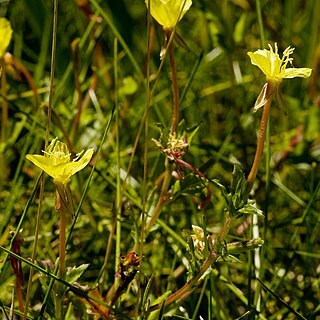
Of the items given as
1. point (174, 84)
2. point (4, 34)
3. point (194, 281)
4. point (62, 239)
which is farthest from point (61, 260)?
point (4, 34)

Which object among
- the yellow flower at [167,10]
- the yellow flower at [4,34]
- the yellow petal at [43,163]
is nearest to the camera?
the yellow petal at [43,163]

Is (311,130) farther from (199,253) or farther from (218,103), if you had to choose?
(199,253)

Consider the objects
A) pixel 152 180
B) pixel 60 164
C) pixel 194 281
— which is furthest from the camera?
pixel 152 180

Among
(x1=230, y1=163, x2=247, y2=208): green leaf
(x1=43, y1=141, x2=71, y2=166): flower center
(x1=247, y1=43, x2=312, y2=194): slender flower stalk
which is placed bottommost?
(x1=230, y1=163, x2=247, y2=208): green leaf

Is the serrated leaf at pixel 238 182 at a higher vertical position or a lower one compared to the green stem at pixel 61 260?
higher

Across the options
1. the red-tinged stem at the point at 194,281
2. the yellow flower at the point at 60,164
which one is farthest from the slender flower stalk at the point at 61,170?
the red-tinged stem at the point at 194,281

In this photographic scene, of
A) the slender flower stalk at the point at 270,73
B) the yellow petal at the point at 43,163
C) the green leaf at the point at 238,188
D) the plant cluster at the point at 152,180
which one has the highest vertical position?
the slender flower stalk at the point at 270,73

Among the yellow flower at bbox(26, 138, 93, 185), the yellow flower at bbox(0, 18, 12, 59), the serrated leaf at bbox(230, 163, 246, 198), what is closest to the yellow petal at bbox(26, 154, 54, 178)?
the yellow flower at bbox(26, 138, 93, 185)

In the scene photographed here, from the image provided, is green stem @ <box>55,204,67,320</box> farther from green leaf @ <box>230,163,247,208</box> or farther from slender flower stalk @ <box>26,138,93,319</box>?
green leaf @ <box>230,163,247,208</box>

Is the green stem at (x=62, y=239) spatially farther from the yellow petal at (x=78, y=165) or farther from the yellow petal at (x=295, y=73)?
the yellow petal at (x=295, y=73)

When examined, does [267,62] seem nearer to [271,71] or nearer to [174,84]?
[271,71]

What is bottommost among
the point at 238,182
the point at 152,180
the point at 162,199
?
the point at 152,180
